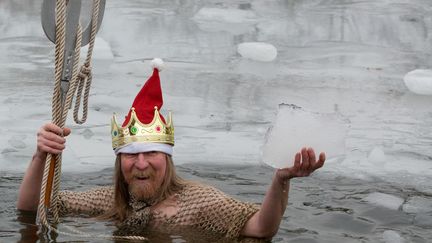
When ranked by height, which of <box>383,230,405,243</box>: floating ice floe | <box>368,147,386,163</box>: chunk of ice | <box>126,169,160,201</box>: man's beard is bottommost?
<box>383,230,405,243</box>: floating ice floe

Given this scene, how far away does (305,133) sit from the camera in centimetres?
373

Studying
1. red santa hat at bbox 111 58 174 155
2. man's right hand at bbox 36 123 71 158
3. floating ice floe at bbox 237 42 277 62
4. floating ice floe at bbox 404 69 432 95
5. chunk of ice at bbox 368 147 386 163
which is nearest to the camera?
man's right hand at bbox 36 123 71 158

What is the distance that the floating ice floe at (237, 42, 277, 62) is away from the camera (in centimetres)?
915

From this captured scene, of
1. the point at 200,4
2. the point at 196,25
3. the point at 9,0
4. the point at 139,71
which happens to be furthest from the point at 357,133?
the point at 9,0

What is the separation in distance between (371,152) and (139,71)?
9.95 ft

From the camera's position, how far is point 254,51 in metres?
9.22

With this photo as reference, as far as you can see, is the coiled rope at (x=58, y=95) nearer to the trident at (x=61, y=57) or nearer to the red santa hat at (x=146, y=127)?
the trident at (x=61, y=57)

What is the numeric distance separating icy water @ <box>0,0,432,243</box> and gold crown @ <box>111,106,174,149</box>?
498 millimetres

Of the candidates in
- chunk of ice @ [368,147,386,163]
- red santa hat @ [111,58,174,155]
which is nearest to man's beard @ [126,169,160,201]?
red santa hat @ [111,58,174,155]

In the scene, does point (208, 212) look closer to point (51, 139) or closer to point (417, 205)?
point (51, 139)

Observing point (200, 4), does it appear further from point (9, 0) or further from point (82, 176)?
point (82, 176)

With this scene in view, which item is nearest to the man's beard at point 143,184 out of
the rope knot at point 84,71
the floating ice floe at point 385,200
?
the rope knot at point 84,71

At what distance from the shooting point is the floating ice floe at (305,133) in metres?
3.72

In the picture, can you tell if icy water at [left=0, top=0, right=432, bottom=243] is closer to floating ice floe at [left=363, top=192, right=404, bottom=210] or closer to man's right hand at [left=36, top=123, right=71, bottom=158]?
floating ice floe at [left=363, top=192, right=404, bottom=210]
